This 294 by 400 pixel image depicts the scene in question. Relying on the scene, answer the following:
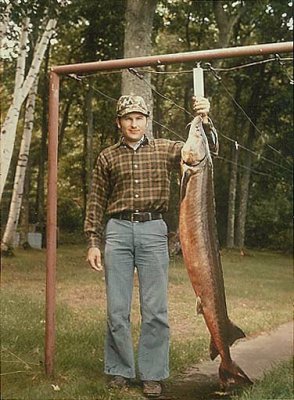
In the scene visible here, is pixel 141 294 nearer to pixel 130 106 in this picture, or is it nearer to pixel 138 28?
pixel 130 106

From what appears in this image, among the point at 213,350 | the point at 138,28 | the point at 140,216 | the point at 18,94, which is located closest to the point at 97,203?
the point at 140,216

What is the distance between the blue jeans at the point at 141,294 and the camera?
14.0 ft

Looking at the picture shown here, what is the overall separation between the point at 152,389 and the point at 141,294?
60cm

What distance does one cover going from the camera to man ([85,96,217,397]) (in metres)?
4.25

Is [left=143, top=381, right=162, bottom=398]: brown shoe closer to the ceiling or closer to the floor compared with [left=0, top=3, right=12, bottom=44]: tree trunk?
closer to the floor

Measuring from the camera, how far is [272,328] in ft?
22.1

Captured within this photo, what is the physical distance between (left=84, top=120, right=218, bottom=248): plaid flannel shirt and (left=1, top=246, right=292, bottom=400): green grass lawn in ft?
1.39

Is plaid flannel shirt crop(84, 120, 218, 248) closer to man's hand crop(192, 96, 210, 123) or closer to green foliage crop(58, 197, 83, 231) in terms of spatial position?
man's hand crop(192, 96, 210, 123)

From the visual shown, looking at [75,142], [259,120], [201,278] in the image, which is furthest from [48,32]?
[201,278]

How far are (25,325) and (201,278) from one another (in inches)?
60.5

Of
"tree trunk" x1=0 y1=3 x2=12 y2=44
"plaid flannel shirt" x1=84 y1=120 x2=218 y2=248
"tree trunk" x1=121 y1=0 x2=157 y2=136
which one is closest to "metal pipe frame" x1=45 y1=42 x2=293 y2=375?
"plaid flannel shirt" x1=84 y1=120 x2=218 y2=248

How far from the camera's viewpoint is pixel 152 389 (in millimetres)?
4367

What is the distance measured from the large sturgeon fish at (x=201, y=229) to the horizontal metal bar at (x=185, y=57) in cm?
39

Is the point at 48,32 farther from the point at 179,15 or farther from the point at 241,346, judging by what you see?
the point at 241,346
